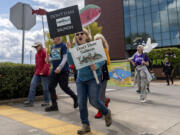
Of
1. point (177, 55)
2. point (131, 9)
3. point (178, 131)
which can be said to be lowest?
point (178, 131)

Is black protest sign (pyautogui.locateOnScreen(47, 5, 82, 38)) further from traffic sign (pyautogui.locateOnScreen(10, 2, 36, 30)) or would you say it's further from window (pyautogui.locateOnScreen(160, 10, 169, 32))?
window (pyautogui.locateOnScreen(160, 10, 169, 32))

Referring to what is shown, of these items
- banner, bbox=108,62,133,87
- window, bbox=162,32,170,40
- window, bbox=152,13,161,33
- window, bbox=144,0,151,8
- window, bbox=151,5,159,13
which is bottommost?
banner, bbox=108,62,133,87

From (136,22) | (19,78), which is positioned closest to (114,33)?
(136,22)

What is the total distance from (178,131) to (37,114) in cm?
292

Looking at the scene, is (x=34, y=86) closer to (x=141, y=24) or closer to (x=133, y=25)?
(x=141, y=24)

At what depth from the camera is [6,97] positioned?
18.4 feet

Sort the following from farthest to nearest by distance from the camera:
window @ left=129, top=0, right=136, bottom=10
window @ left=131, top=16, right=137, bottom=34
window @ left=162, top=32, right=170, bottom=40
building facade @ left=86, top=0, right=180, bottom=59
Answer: window @ left=129, top=0, right=136, bottom=10 < window @ left=131, top=16, right=137, bottom=34 < window @ left=162, top=32, right=170, bottom=40 < building facade @ left=86, top=0, right=180, bottom=59

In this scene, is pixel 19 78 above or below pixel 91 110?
above

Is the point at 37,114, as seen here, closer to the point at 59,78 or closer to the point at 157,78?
the point at 59,78

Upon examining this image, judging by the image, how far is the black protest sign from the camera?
3463 mm

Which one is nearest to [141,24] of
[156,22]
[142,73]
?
[156,22]

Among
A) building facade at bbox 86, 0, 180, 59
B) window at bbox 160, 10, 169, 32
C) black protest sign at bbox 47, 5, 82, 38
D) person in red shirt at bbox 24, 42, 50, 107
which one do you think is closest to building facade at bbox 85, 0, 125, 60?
building facade at bbox 86, 0, 180, 59

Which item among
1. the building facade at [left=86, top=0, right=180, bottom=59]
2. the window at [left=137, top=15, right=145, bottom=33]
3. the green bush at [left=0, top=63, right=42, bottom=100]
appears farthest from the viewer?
the window at [left=137, top=15, right=145, bottom=33]

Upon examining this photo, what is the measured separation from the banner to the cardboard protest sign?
16.5 ft
